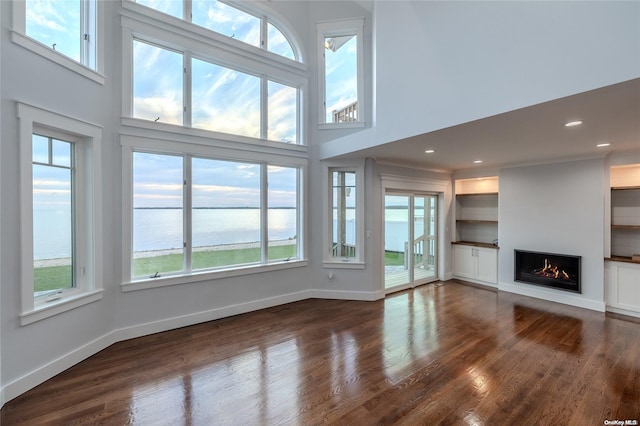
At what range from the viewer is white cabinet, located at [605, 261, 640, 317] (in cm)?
408

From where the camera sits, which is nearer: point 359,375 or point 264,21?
point 359,375

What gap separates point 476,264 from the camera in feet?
19.6

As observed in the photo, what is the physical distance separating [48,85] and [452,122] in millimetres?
3953

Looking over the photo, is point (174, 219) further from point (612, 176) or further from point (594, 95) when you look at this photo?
point (612, 176)

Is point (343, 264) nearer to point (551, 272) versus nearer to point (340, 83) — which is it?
point (340, 83)

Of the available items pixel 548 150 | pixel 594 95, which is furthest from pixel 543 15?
pixel 548 150

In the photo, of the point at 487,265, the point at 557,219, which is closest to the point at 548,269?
the point at 557,219

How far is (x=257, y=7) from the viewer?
446 cm

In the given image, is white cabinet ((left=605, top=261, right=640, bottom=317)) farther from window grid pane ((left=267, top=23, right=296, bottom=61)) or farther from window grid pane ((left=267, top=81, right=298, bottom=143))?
window grid pane ((left=267, top=23, right=296, bottom=61))

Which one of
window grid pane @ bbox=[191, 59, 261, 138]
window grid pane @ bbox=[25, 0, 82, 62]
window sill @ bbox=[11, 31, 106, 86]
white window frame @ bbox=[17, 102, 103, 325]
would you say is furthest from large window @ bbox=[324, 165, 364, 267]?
window grid pane @ bbox=[25, 0, 82, 62]

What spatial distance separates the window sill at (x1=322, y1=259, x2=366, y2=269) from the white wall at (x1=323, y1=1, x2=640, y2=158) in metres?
2.13

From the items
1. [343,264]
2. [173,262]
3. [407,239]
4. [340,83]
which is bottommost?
[343,264]

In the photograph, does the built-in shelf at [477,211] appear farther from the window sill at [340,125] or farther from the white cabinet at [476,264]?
the window sill at [340,125]

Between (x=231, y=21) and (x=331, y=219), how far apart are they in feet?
11.7
